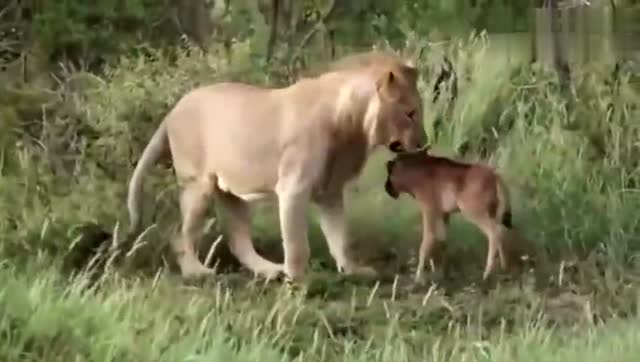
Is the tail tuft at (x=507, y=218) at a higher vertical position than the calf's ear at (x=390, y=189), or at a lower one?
lower

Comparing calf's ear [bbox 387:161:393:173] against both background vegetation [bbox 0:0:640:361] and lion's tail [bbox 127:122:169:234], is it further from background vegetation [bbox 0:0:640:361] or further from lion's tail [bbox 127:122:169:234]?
lion's tail [bbox 127:122:169:234]

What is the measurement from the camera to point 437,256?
969mm

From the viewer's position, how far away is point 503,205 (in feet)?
3.16

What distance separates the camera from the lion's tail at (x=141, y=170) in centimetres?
96

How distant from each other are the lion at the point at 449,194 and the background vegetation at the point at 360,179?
2cm

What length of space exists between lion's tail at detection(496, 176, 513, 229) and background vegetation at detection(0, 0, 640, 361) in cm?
3

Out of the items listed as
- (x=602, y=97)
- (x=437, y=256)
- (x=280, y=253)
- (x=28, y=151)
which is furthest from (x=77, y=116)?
(x=602, y=97)

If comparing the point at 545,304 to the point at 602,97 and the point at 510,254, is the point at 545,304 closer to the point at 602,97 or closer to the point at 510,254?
the point at 510,254

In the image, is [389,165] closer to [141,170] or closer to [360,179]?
[360,179]

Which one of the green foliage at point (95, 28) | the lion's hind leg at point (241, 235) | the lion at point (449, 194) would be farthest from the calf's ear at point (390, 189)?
the green foliage at point (95, 28)

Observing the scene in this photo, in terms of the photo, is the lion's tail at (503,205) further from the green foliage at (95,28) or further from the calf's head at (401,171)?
the green foliage at (95,28)

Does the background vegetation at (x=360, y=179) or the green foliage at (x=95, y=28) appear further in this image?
the green foliage at (x=95, y=28)

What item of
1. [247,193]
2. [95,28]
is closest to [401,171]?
[247,193]

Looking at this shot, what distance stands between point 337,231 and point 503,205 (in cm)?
13
